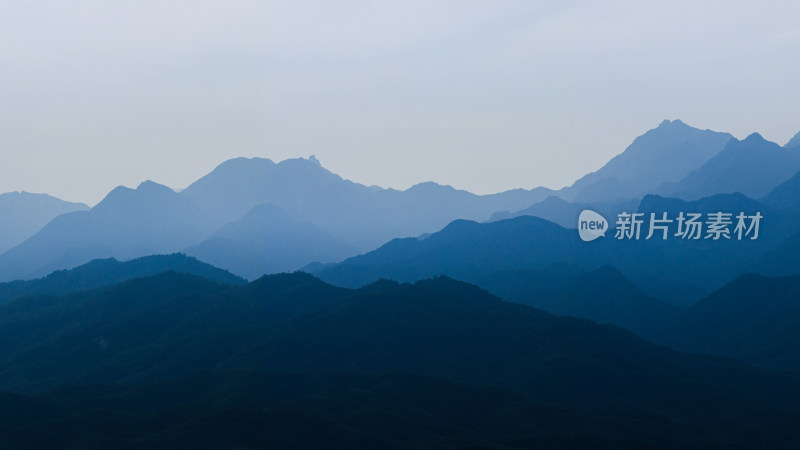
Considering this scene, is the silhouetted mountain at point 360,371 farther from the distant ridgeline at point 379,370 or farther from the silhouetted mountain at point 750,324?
the silhouetted mountain at point 750,324

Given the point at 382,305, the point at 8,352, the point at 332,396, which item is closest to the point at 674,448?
the point at 332,396

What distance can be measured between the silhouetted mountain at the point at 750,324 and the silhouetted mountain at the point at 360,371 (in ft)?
94.6

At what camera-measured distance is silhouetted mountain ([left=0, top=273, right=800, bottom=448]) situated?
287ft

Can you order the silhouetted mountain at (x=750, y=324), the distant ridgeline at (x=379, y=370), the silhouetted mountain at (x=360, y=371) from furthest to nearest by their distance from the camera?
the silhouetted mountain at (x=750, y=324) → the silhouetted mountain at (x=360, y=371) → the distant ridgeline at (x=379, y=370)

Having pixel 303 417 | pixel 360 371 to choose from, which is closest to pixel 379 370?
pixel 360 371

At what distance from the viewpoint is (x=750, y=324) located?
179m

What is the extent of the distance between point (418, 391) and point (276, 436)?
2693 cm

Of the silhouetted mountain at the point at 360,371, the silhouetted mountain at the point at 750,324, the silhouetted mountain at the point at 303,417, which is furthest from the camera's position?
the silhouetted mountain at the point at 750,324

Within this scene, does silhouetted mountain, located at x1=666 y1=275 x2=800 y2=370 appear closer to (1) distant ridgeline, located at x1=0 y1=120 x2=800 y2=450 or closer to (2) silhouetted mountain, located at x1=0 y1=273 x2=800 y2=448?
(1) distant ridgeline, located at x1=0 y1=120 x2=800 y2=450

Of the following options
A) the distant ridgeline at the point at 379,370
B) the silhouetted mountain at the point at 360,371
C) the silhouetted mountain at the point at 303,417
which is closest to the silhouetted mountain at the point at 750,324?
the distant ridgeline at the point at 379,370

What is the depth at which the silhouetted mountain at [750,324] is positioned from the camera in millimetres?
162875

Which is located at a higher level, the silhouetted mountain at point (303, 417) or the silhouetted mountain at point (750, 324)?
A: the silhouetted mountain at point (750, 324)

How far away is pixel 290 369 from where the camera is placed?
401ft

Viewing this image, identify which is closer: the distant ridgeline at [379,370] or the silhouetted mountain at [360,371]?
the distant ridgeline at [379,370]
